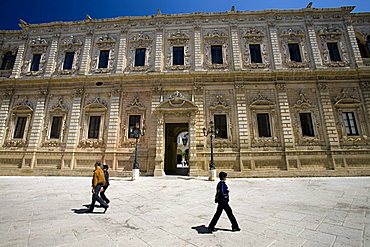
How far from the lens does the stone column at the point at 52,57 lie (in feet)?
50.9

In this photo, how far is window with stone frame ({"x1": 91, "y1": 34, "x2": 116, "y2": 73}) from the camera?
50.8 feet

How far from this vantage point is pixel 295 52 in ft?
48.5

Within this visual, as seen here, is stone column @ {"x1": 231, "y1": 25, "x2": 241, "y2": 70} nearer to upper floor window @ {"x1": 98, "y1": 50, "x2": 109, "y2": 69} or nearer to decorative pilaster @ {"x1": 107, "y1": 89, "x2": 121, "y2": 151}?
decorative pilaster @ {"x1": 107, "y1": 89, "x2": 121, "y2": 151}

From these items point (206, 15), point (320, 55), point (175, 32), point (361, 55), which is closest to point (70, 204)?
point (175, 32)

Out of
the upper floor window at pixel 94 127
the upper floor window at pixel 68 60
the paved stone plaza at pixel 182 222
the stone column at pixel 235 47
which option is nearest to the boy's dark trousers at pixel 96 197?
the paved stone plaza at pixel 182 222

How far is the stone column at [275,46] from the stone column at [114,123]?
42.7 feet

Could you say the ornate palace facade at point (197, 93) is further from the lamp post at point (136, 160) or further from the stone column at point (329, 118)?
the lamp post at point (136, 160)

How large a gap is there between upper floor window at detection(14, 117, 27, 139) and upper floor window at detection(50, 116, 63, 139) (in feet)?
8.10

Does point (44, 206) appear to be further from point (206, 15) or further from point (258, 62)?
point (206, 15)

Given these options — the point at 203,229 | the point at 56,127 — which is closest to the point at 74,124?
the point at 56,127

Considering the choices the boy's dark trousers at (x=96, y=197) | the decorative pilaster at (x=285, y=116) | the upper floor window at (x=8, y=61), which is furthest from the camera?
the upper floor window at (x=8, y=61)

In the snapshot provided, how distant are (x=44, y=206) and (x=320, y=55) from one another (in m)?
19.5

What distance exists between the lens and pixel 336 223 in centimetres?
396

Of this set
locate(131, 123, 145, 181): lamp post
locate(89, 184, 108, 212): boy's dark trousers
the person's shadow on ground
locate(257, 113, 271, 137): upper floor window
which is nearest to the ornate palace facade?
locate(257, 113, 271, 137): upper floor window
